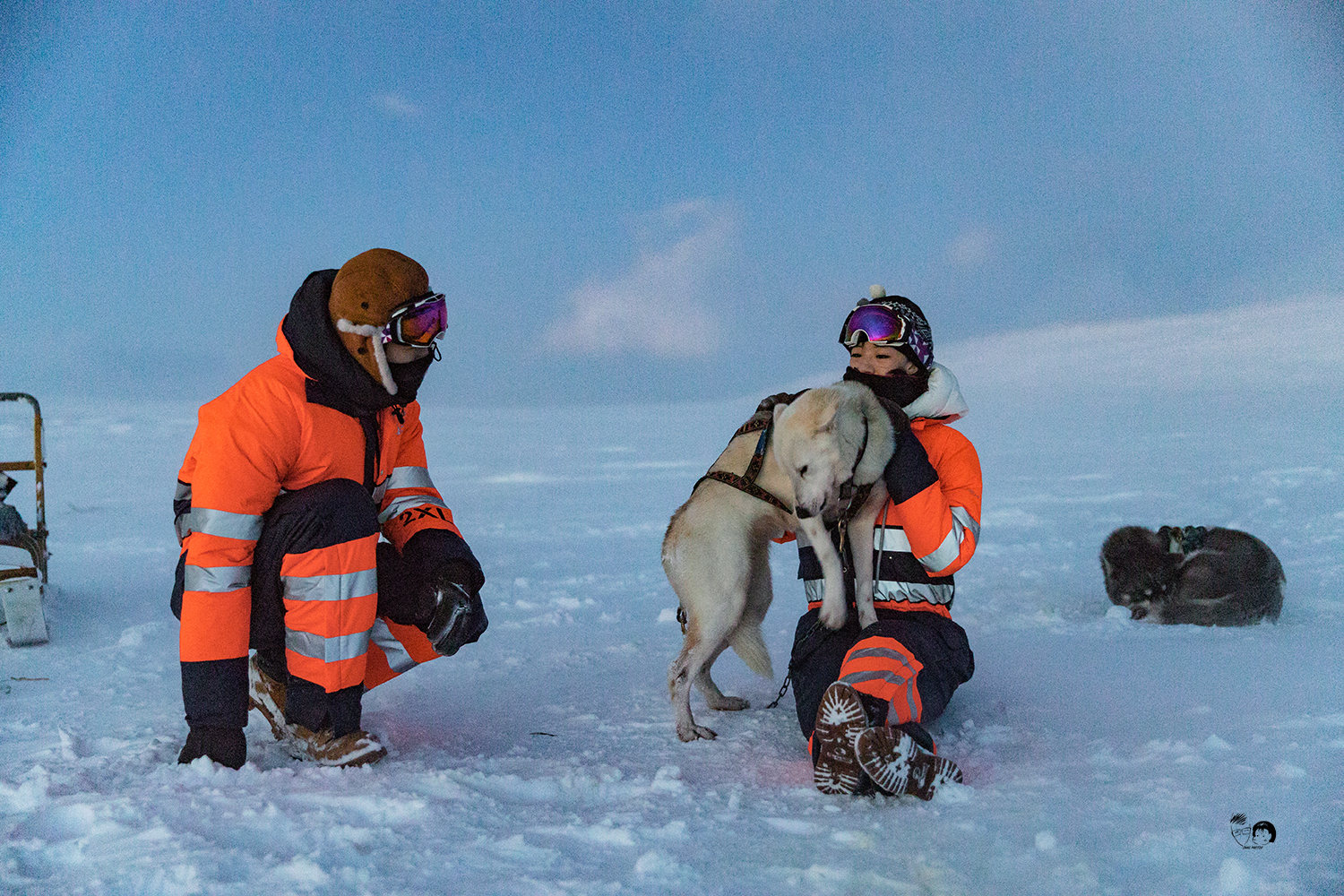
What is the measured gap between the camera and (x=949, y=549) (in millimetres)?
2232

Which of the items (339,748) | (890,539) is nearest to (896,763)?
(890,539)

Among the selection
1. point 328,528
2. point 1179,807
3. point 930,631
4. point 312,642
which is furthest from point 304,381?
point 1179,807

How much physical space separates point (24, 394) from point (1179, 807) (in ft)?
16.4

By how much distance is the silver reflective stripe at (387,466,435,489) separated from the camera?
2.39 m

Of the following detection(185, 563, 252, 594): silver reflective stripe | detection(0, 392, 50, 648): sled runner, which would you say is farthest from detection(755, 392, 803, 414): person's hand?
detection(0, 392, 50, 648): sled runner

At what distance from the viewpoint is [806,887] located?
4.57 feet

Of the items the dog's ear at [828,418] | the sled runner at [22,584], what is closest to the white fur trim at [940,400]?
the dog's ear at [828,418]

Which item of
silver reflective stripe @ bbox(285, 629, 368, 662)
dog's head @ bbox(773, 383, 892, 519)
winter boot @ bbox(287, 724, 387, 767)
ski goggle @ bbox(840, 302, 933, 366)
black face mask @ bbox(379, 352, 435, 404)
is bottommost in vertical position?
winter boot @ bbox(287, 724, 387, 767)

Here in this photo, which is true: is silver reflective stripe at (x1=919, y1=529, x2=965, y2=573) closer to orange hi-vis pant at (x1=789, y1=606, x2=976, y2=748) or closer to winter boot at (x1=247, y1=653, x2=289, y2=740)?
orange hi-vis pant at (x1=789, y1=606, x2=976, y2=748)

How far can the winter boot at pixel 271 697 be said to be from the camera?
216 cm

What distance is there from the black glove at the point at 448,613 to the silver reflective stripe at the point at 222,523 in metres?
0.47

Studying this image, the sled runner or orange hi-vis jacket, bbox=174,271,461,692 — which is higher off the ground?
orange hi-vis jacket, bbox=174,271,461,692

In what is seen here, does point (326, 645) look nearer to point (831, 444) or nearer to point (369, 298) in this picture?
point (369, 298)

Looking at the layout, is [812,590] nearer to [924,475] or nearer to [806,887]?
[924,475]
